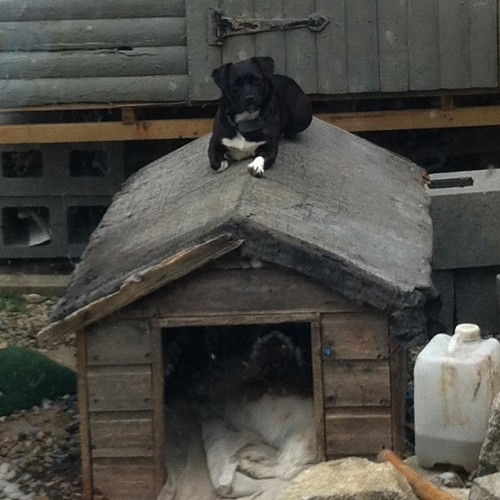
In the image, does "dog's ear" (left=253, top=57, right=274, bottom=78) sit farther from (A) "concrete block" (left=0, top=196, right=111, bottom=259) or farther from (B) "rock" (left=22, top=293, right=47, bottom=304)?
(B) "rock" (left=22, top=293, right=47, bottom=304)

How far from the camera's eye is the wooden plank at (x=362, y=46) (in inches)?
369

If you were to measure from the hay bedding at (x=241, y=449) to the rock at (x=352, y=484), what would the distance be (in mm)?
1951

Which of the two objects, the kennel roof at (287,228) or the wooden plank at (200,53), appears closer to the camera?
the kennel roof at (287,228)

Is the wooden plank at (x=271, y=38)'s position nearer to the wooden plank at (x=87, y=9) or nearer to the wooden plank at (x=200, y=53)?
the wooden plank at (x=200, y=53)

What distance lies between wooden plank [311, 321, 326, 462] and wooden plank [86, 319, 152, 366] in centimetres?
79

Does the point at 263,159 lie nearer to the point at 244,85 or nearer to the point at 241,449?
the point at 244,85

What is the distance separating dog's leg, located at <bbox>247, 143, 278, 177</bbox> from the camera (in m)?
7.01

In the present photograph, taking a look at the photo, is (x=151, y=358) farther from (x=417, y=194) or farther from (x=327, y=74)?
(x=327, y=74)

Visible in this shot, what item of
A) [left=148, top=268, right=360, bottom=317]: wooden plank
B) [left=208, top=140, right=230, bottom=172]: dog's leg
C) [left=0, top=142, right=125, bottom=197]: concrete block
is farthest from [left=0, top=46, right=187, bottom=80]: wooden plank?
[left=148, top=268, right=360, bottom=317]: wooden plank

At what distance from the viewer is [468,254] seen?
8617 mm

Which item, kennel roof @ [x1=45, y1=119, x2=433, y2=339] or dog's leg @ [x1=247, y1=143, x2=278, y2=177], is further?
dog's leg @ [x1=247, y1=143, x2=278, y2=177]

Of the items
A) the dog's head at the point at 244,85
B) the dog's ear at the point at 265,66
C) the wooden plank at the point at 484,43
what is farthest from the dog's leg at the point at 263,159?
the wooden plank at the point at 484,43

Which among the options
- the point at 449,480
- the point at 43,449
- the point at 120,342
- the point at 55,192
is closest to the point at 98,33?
the point at 55,192

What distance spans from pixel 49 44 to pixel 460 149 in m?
→ 3.21
